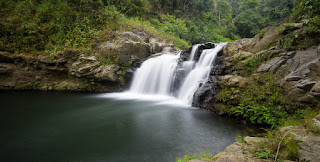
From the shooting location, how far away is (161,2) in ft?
74.8

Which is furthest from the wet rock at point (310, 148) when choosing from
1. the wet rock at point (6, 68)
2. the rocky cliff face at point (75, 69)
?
the wet rock at point (6, 68)

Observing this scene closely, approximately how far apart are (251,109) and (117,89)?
8647 millimetres

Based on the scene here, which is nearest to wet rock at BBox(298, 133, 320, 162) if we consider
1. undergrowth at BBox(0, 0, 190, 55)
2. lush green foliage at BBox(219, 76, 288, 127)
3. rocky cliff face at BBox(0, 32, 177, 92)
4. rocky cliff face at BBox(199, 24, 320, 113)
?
lush green foliage at BBox(219, 76, 288, 127)

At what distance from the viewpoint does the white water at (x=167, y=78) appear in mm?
8987

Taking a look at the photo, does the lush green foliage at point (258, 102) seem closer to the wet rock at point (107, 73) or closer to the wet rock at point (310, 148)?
the wet rock at point (310, 148)

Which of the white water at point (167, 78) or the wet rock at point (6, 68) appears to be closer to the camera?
Answer: the white water at point (167, 78)

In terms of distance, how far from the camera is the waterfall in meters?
8.96

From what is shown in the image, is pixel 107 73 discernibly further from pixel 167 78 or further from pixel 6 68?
pixel 6 68

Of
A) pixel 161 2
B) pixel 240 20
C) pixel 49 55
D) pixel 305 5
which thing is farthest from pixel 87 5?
pixel 240 20

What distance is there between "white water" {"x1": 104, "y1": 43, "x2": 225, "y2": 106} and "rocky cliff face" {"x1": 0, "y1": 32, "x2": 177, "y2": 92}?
96cm

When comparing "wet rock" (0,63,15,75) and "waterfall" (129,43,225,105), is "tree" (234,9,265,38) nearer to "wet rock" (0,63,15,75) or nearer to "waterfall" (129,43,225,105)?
"waterfall" (129,43,225,105)

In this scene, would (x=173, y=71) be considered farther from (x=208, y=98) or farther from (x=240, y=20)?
(x=240, y=20)

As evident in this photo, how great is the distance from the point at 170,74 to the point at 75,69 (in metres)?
6.23

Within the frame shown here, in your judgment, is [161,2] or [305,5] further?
[161,2]
